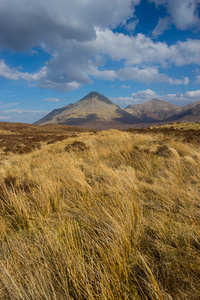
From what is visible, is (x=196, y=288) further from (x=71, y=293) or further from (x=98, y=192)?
(x=98, y=192)

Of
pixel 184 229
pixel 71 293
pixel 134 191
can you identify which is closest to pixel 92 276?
pixel 71 293

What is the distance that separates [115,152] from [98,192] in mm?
3456

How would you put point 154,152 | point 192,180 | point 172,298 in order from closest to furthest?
1. point 172,298
2. point 192,180
3. point 154,152

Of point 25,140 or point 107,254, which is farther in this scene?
point 25,140

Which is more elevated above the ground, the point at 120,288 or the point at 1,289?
the point at 120,288

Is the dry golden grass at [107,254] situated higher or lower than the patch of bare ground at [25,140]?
lower

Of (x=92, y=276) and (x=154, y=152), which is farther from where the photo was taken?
(x=154, y=152)

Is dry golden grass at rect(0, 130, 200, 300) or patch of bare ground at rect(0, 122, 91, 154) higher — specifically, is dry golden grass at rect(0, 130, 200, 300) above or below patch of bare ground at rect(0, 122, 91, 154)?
below

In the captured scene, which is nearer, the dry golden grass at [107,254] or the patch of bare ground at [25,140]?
the dry golden grass at [107,254]

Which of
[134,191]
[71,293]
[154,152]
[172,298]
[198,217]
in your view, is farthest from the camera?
[154,152]

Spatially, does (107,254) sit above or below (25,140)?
below

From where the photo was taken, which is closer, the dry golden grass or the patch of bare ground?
the dry golden grass

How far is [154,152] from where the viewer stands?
582cm

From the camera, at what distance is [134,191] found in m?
2.70
